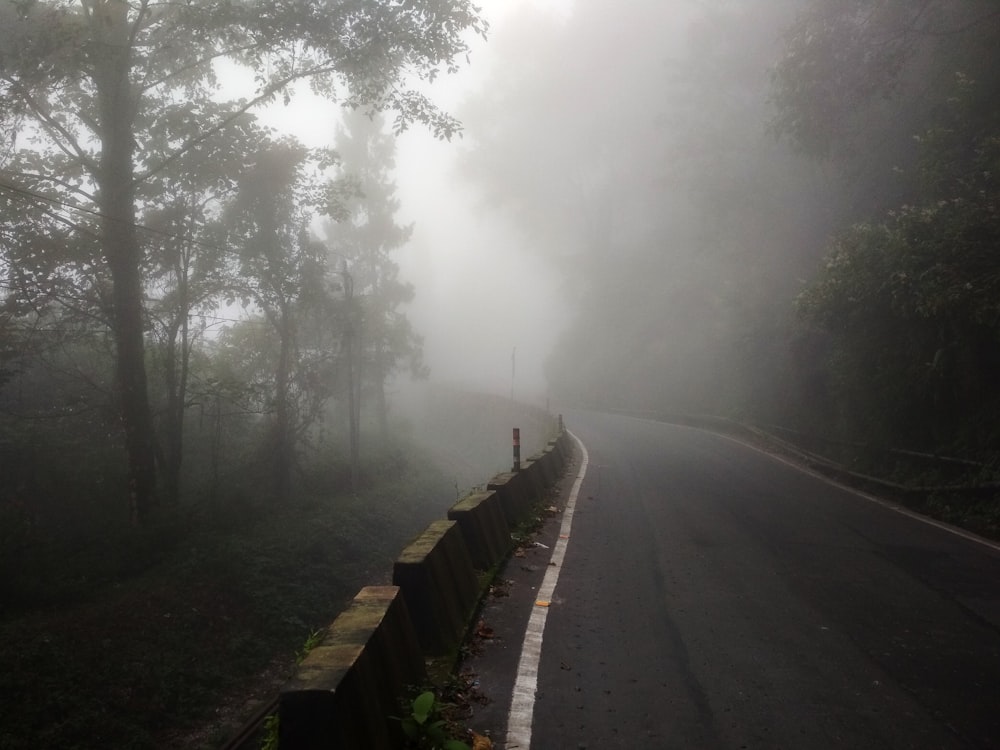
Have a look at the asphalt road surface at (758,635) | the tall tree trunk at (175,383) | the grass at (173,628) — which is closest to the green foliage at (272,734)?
the asphalt road surface at (758,635)

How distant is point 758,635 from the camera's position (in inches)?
274

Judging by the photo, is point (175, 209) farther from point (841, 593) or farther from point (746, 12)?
A: point (746, 12)

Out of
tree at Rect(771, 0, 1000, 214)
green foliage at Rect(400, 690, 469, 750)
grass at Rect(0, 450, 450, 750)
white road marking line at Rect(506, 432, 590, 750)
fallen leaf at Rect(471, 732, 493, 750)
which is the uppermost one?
tree at Rect(771, 0, 1000, 214)

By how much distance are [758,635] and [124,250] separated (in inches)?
538

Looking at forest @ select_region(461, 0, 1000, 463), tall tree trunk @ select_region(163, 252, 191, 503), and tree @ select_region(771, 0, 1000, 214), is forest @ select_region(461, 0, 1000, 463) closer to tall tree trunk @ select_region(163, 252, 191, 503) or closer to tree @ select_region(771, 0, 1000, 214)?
tree @ select_region(771, 0, 1000, 214)

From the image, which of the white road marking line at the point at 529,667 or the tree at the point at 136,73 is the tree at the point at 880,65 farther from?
the white road marking line at the point at 529,667

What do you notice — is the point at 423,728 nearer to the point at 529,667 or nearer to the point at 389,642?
the point at 389,642

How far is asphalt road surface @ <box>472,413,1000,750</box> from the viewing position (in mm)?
5125

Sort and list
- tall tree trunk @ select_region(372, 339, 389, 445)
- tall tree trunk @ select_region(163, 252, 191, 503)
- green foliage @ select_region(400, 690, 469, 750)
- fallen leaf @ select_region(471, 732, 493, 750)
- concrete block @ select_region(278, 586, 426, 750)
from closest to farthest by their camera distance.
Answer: concrete block @ select_region(278, 586, 426, 750) → green foliage @ select_region(400, 690, 469, 750) → fallen leaf @ select_region(471, 732, 493, 750) → tall tree trunk @ select_region(163, 252, 191, 503) → tall tree trunk @ select_region(372, 339, 389, 445)

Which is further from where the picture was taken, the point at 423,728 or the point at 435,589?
the point at 435,589

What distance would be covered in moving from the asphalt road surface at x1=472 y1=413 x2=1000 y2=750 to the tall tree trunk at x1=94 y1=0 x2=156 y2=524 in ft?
27.5

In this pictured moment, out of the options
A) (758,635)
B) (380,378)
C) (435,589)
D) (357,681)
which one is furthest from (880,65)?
(380,378)

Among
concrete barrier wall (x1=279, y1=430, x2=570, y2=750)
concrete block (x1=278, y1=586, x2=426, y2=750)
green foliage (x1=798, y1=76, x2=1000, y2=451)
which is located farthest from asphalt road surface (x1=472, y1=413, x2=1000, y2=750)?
green foliage (x1=798, y1=76, x2=1000, y2=451)

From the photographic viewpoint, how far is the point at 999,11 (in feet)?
51.9
